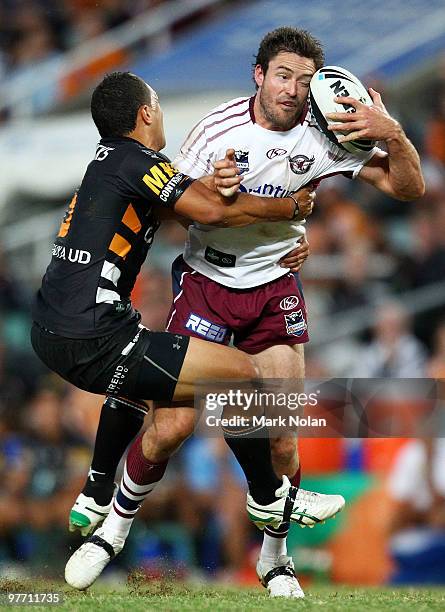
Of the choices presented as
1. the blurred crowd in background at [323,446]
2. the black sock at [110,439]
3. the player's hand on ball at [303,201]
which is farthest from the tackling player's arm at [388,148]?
the blurred crowd in background at [323,446]

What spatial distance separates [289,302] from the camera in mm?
6004

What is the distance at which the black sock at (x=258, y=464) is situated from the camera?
18.8 feet

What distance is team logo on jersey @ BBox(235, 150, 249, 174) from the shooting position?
5.74 metres

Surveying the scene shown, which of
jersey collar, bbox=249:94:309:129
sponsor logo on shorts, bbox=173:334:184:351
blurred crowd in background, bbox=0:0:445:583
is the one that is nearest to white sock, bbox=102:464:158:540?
sponsor logo on shorts, bbox=173:334:184:351

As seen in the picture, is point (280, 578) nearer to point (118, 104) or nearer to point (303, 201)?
point (303, 201)

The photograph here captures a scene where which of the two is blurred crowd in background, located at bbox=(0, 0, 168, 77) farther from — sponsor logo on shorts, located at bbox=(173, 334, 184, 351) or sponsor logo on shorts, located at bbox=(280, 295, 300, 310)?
sponsor logo on shorts, located at bbox=(173, 334, 184, 351)

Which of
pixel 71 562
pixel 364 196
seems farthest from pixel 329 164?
pixel 364 196

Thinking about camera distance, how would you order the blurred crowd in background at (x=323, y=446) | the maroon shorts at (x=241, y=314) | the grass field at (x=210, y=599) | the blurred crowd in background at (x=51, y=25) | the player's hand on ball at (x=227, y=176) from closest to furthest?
the grass field at (x=210, y=599) < the player's hand on ball at (x=227, y=176) < the maroon shorts at (x=241, y=314) < the blurred crowd in background at (x=323, y=446) < the blurred crowd in background at (x=51, y=25)

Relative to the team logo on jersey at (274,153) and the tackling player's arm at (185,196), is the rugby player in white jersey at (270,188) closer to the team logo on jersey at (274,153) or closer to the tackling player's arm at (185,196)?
the team logo on jersey at (274,153)

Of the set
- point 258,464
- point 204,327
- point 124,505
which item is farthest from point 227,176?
point 124,505

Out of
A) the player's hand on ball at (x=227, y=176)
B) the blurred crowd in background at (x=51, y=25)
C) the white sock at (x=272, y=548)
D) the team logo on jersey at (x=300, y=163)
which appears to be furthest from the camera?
the blurred crowd in background at (x=51, y=25)

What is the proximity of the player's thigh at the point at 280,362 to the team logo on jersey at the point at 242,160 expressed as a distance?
3.03 ft

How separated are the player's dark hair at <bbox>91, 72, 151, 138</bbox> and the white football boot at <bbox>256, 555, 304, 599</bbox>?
2.39m

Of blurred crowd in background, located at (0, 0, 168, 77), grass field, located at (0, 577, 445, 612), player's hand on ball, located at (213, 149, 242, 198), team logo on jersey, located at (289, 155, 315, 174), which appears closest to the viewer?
grass field, located at (0, 577, 445, 612)
